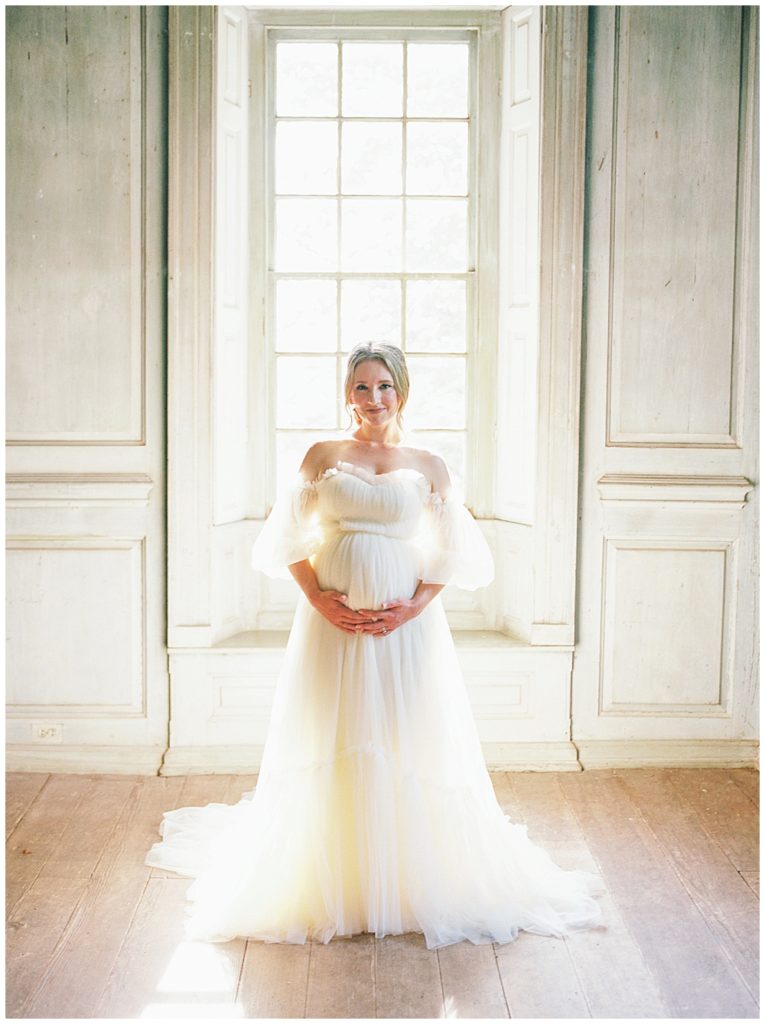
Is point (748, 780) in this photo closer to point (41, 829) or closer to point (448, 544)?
point (448, 544)

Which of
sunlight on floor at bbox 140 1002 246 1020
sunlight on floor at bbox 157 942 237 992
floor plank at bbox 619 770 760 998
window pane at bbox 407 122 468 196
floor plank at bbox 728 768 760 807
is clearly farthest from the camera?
window pane at bbox 407 122 468 196

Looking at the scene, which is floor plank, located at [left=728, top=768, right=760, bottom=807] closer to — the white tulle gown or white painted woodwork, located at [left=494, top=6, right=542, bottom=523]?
the white tulle gown

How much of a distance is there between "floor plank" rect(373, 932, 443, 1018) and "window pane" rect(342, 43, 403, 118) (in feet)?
10.7

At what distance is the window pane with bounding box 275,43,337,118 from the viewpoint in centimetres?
450

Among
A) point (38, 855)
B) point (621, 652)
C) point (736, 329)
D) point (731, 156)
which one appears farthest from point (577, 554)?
point (38, 855)

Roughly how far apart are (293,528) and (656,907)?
1520mm

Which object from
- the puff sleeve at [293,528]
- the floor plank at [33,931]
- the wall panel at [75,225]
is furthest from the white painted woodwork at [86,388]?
the puff sleeve at [293,528]

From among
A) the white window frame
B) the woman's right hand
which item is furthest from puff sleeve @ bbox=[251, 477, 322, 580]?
the white window frame

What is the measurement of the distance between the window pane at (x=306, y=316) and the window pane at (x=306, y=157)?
15.8 inches

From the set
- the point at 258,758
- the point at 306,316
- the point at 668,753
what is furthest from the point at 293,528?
the point at 668,753

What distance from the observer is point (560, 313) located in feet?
13.7

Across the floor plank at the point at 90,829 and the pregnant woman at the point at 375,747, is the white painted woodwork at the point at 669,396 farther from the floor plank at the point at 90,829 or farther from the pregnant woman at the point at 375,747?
the floor plank at the point at 90,829

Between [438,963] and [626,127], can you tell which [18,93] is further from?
[438,963]

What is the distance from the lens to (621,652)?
432 cm
